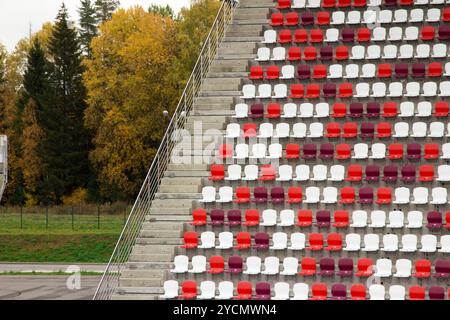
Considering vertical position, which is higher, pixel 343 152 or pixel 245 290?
pixel 343 152

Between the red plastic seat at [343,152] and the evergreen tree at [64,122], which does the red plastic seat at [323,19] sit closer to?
the red plastic seat at [343,152]

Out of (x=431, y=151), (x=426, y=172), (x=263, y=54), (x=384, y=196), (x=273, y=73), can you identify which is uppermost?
(x=263, y=54)

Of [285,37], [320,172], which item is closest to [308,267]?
[320,172]

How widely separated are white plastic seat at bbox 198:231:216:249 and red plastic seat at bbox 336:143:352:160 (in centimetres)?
338

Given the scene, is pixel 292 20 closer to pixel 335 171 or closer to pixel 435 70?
pixel 435 70

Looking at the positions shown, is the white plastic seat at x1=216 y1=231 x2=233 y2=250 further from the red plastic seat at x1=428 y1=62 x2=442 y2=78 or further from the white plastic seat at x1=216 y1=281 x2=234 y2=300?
the red plastic seat at x1=428 y1=62 x2=442 y2=78

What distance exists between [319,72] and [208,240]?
5.72 meters

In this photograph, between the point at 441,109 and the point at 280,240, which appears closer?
the point at 280,240

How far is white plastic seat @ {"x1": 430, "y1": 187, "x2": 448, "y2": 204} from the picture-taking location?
1752 centimetres

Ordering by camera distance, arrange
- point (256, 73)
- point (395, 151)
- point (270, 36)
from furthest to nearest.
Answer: point (270, 36) → point (256, 73) → point (395, 151)

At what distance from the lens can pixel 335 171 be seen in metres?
18.4

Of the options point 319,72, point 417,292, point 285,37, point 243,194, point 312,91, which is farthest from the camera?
point 285,37

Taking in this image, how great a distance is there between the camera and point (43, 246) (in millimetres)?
34062
